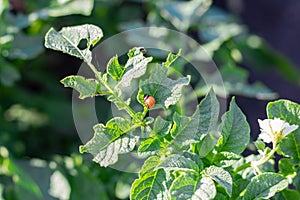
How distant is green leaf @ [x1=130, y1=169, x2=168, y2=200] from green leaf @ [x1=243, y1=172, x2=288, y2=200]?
89 millimetres

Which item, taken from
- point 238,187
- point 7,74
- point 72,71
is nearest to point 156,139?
point 238,187

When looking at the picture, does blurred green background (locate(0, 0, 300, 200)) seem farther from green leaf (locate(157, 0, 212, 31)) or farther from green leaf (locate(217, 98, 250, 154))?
green leaf (locate(217, 98, 250, 154))

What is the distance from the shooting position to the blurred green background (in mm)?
944

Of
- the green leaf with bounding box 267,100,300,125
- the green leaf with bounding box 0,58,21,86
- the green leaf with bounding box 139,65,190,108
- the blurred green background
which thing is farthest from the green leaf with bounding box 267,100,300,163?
the green leaf with bounding box 0,58,21,86

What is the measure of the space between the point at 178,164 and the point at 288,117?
5.7 inches

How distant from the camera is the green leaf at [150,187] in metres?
0.59

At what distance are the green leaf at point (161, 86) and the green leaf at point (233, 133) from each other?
0.23 feet

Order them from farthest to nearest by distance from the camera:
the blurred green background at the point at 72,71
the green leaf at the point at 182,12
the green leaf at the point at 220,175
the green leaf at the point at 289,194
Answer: the green leaf at the point at 182,12, the blurred green background at the point at 72,71, the green leaf at the point at 289,194, the green leaf at the point at 220,175

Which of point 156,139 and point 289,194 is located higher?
point 156,139

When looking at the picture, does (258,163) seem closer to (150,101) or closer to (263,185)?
(263,185)

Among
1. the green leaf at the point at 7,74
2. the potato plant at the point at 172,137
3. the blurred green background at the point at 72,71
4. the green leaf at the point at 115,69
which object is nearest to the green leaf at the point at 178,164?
the potato plant at the point at 172,137

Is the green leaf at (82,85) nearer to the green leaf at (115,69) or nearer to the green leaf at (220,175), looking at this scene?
the green leaf at (115,69)

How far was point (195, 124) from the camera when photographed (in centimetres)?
61

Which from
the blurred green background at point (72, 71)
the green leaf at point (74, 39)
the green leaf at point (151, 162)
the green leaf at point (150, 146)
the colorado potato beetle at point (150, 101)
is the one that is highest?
the green leaf at point (74, 39)
